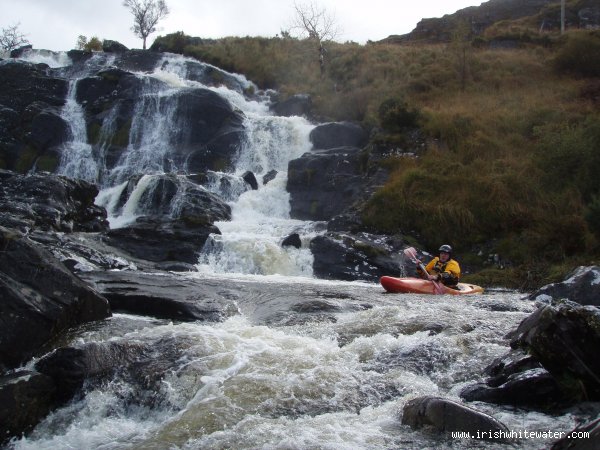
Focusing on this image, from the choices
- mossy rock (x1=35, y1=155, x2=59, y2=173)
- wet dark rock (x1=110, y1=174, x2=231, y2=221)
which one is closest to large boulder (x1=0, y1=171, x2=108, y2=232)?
wet dark rock (x1=110, y1=174, x2=231, y2=221)

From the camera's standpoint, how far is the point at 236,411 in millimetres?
5277

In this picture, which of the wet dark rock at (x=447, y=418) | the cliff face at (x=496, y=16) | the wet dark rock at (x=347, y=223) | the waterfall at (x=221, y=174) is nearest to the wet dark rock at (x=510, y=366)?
the wet dark rock at (x=447, y=418)

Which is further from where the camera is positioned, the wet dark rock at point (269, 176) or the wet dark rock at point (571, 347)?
the wet dark rock at point (269, 176)

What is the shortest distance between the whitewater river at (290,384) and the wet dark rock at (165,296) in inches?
16.8

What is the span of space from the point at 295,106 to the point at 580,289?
2180cm

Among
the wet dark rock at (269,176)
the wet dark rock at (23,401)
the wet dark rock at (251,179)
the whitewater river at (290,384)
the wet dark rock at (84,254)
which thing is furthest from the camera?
the wet dark rock at (269,176)

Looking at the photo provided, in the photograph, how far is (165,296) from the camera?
9078 mm

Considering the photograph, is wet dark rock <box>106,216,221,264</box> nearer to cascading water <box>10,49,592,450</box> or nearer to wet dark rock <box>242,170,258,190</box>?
cascading water <box>10,49,592,450</box>

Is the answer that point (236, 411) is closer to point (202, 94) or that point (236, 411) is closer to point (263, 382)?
point (263, 382)

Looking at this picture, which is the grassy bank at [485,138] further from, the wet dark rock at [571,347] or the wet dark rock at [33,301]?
the wet dark rock at [33,301]

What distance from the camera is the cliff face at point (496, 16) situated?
38656 millimetres

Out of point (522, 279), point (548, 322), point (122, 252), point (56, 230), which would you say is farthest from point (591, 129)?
point (56, 230)

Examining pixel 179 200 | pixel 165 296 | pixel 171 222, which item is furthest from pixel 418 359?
pixel 179 200

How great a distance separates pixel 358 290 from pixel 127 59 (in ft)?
93.1
